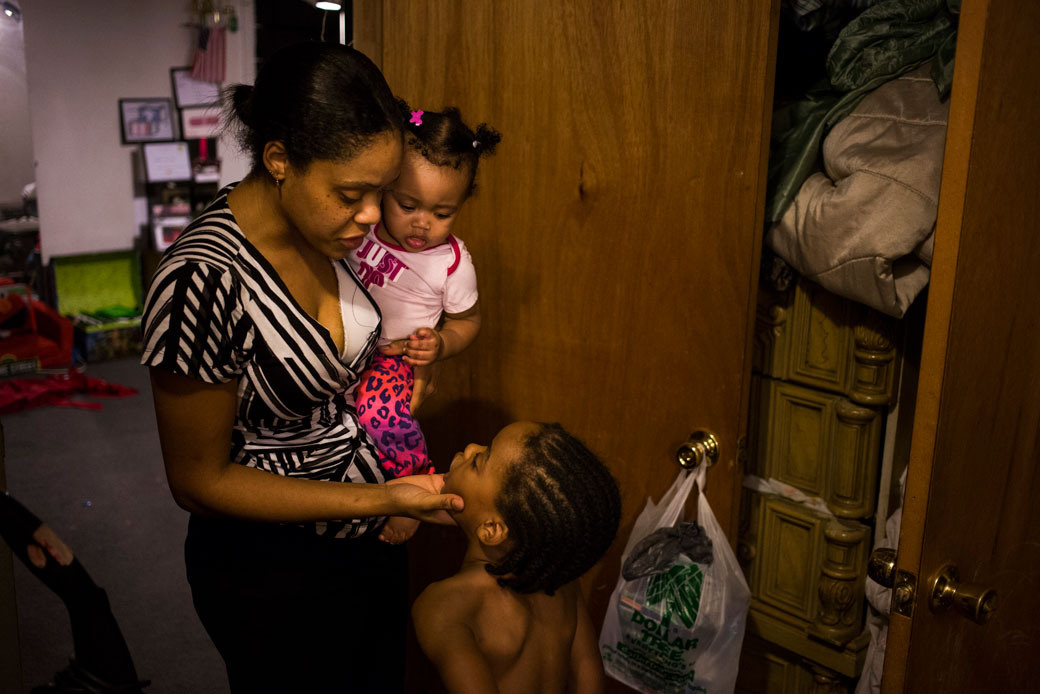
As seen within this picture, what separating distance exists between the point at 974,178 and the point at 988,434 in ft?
1.48

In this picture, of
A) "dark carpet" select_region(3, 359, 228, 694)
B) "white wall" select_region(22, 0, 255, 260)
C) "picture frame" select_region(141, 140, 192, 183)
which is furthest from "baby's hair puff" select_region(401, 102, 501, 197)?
"picture frame" select_region(141, 140, 192, 183)

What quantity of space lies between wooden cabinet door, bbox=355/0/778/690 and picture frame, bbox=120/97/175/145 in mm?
5028

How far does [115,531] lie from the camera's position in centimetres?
377

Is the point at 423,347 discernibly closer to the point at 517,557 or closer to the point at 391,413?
the point at 391,413

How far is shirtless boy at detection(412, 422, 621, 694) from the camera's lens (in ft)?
4.69

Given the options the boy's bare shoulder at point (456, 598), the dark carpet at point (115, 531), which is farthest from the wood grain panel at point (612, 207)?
the dark carpet at point (115, 531)

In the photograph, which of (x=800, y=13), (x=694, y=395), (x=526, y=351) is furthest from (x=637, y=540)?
(x=800, y=13)

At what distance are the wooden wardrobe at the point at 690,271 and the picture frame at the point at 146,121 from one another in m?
5.02

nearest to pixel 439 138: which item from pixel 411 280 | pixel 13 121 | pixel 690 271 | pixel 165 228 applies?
pixel 411 280

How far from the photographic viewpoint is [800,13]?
6.49ft

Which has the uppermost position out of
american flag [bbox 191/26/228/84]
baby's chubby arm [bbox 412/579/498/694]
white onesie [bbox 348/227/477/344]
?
american flag [bbox 191/26/228/84]

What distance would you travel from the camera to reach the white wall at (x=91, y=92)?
6078mm

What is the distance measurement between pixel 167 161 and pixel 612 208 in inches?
223

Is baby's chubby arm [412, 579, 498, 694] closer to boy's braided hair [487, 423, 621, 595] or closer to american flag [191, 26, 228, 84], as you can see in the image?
boy's braided hair [487, 423, 621, 595]
